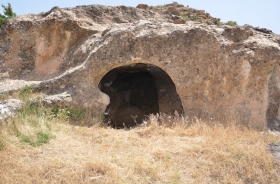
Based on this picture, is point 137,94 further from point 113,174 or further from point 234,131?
point 113,174

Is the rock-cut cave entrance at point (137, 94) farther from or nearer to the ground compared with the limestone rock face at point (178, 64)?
nearer to the ground

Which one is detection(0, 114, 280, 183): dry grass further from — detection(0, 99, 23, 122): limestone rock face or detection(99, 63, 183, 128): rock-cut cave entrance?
detection(99, 63, 183, 128): rock-cut cave entrance

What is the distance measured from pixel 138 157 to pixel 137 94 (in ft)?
23.9

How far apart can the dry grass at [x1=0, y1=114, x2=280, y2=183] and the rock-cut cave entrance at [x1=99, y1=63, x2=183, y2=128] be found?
4.07 m

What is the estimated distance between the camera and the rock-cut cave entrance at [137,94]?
392 inches

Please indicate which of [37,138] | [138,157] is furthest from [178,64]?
[37,138]

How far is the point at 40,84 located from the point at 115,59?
197cm

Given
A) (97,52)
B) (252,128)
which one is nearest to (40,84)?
(97,52)

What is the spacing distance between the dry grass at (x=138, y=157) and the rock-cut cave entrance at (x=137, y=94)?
4.07 m

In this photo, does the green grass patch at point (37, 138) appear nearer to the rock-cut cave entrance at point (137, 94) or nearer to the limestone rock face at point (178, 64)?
the limestone rock face at point (178, 64)

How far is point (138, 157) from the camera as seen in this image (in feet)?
15.2

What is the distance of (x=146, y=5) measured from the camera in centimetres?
1385

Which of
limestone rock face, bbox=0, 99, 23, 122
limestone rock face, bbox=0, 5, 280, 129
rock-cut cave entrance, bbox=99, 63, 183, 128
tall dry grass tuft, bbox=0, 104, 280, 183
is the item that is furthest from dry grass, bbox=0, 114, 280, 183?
rock-cut cave entrance, bbox=99, 63, 183, 128

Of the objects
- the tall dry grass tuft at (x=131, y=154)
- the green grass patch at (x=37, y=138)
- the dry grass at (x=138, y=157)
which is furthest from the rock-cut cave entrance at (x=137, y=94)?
the green grass patch at (x=37, y=138)
